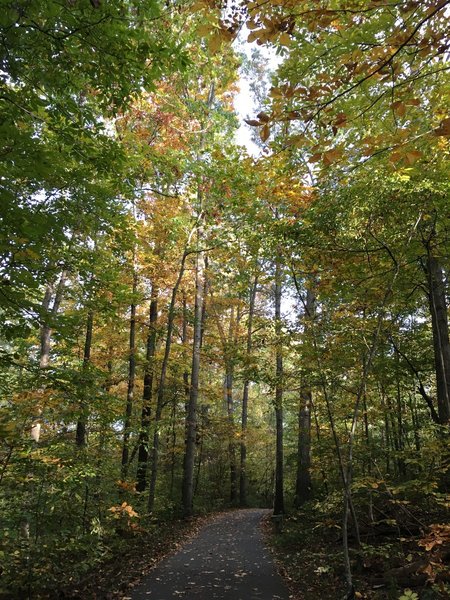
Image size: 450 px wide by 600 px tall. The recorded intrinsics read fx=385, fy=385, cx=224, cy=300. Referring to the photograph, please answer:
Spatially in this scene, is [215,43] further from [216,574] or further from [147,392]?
[147,392]

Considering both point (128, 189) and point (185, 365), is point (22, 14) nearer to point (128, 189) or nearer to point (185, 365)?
point (128, 189)

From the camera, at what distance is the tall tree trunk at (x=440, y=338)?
730cm

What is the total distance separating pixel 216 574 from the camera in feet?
23.8

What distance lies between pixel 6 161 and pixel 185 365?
12.1m

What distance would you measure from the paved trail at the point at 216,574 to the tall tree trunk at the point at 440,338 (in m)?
4.37

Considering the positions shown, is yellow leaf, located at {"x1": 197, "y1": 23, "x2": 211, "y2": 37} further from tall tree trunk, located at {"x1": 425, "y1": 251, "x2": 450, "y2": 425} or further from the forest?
tall tree trunk, located at {"x1": 425, "y1": 251, "x2": 450, "y2": 425}

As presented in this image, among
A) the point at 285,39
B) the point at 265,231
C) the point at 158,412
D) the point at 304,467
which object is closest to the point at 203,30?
the point at 285,39

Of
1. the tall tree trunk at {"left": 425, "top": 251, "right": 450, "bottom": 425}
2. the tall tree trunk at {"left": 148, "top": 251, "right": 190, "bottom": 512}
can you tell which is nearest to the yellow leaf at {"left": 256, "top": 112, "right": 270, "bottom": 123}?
the tall tree trunk at {"left": 425, "top": 251, "right": 450, "bottom": 425}

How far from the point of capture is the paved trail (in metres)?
6.04

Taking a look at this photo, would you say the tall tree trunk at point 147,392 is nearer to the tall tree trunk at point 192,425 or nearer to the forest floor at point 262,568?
the tall tree trunk at point 192,425

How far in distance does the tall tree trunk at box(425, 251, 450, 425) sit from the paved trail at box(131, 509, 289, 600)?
437 cm

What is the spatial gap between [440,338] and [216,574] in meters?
6.28

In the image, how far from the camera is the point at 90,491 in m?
7.70

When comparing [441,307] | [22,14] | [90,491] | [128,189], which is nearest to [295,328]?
[441,307]
